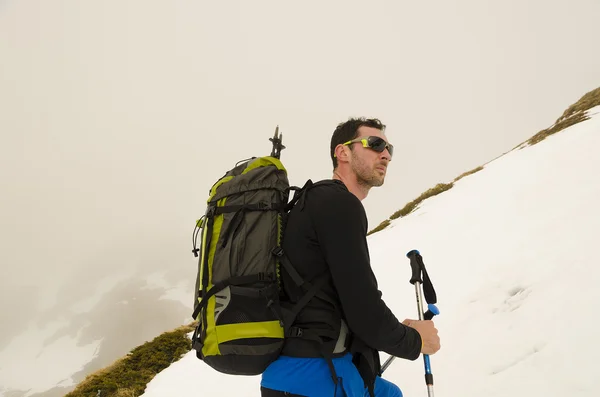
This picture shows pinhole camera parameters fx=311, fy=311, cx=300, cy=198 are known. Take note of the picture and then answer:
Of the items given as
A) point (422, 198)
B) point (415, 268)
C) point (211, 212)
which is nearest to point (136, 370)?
point (211, 212)

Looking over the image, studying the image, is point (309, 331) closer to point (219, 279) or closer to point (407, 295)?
point (219, 279)

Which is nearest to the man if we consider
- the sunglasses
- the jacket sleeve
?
the jacket sleeve

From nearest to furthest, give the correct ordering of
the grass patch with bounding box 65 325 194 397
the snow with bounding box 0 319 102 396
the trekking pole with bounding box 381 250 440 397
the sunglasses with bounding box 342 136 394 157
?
the trekking pole with bounding box 381 250 440 397, the sunglasses with bounding box 342 136 394 157, the grass patch with bounding box 65 325 194 397, the snow with bounding box 0 319 102 396

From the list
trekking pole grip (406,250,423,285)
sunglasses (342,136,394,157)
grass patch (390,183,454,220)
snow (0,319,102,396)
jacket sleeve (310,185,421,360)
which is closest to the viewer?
jacket sleeve (310,185,421,360)

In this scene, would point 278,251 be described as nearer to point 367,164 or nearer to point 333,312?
point 333,312

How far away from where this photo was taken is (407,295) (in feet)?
24.7

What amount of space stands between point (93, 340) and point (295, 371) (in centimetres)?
7449

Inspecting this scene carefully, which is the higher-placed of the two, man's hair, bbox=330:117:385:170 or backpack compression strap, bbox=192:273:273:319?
man's hair, bbox=330:117:385:170

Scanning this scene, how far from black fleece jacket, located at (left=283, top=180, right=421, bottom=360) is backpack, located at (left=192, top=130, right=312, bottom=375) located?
0.16m

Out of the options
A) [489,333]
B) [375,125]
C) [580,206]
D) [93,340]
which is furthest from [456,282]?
[93,340]

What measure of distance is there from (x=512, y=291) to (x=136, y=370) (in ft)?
34.2

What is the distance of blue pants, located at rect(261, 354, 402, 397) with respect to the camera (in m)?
2.10

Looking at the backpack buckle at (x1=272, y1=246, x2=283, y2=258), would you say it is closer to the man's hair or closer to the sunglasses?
the man's hair

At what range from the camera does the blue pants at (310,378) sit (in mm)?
2096
